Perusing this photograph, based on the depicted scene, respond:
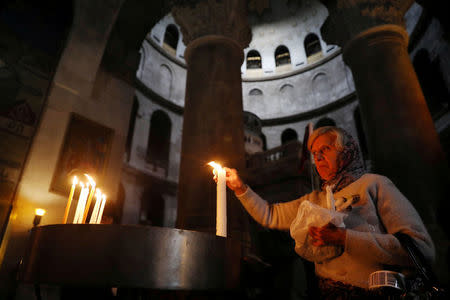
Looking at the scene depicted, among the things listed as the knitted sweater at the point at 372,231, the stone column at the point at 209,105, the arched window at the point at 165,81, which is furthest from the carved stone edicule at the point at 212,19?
the arched window at the point at 165,81

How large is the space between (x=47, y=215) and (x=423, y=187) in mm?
5376

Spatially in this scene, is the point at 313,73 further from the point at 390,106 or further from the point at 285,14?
the point at 390,106

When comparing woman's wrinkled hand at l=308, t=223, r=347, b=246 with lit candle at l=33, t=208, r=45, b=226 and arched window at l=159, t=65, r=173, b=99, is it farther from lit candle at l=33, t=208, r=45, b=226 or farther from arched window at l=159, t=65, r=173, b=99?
arched window at l=159, t=65, r=173, b=99

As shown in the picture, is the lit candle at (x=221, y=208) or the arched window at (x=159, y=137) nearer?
the lit candle at (x=221, y=208)

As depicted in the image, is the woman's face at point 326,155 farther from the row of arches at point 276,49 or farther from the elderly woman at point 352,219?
the row of arches at point 276,49

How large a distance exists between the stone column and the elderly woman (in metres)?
2.08

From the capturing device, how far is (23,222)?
3961 mm

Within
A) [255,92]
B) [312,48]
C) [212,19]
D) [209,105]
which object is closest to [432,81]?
[312,48]

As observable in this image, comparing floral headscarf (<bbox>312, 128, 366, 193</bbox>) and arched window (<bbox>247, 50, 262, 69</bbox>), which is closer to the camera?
floral headscarf (<bbox>312, 128, 366, 193</bbox>)

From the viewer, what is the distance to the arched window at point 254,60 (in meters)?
22.5

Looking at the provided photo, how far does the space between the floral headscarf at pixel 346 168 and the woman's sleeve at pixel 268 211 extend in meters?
0.32

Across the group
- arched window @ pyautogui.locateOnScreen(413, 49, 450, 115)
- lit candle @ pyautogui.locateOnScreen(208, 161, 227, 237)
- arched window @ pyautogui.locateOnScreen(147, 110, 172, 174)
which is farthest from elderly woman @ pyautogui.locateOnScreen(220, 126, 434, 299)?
arched window @ pyautogui.locateOnScreen(147, 110, 172, 174)

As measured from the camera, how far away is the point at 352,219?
61.9 inches

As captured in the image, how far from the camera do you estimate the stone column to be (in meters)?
4.00
